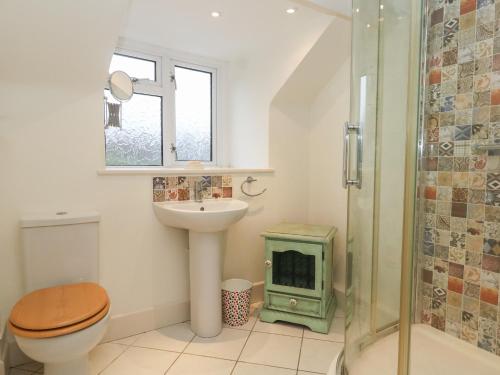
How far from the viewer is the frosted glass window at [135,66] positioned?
2252 mm

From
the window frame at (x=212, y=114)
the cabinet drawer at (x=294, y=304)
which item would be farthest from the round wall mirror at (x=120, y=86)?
the cabinet drawer at (x=294, y=304)

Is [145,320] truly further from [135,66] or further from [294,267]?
[135,66]

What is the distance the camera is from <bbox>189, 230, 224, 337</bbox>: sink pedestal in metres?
1.82

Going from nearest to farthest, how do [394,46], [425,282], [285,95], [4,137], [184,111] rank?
[394,46]
[4,137]
[425,282]
[285,95]
[184,111]

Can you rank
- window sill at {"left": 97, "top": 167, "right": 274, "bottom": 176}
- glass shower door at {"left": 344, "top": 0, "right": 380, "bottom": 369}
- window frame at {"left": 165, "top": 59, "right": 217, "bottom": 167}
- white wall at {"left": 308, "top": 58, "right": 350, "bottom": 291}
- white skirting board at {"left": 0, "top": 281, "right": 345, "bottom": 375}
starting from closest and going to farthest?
1. glass shower door at {"left": 344, "top": 0, "right": 380, "bottom": 369}
2. white skirting board at {"left": 0, "top": 281, "right": 345, "bottom": 375}
3. window sill at {"left": 97, "top": 167, "right": 274, "bottom": 176}
4. white wall at {"left": 308, "top": 58, "right": 350, "bottom": 291}
5. window frame at {"left": 165, "top": 59, "right": 217, "bottom": 167}

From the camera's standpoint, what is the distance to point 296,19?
6.54 feet

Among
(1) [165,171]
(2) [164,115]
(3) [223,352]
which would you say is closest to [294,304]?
(3) [223,352]

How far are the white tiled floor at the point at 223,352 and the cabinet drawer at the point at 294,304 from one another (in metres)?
0.11

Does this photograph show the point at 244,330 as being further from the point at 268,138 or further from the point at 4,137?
the point at 4,137

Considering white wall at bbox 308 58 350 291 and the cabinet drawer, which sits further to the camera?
white wall at bbox 308 58 350 291

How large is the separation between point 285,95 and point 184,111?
82 centimetres

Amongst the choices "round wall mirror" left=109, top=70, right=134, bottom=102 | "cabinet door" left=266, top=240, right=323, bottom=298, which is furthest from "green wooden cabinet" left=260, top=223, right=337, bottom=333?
"round wall mirror" left=109, top=70, right=134, bottom=102

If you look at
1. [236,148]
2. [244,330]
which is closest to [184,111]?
[236,148]

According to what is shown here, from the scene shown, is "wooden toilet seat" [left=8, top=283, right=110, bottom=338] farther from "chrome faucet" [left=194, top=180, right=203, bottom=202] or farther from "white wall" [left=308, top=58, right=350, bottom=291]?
"white wall" [left=308, top=58, right=350, bottom=291]
